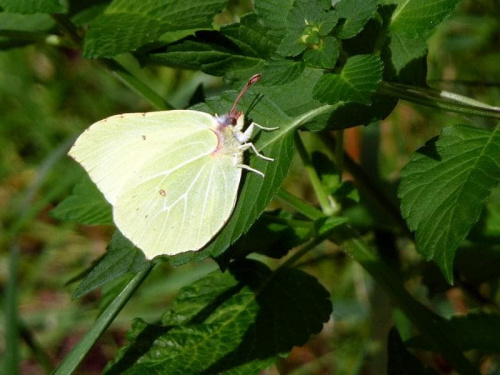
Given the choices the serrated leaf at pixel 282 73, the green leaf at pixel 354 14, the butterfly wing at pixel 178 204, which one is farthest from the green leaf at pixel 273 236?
the green leaf at pixel 354 14

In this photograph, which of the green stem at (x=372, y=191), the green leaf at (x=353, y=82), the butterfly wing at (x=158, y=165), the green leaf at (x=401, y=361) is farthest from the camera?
the green stem at (x=372, y=191)

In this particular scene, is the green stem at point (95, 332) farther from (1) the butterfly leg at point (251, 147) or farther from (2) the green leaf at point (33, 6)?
(2) the green leaf at point (33, 6)

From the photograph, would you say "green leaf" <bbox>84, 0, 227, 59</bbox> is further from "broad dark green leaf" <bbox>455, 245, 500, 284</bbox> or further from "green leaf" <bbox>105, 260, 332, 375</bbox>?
"broad dark green leaf" <bbox>455, 245, 500, 284</bbox>

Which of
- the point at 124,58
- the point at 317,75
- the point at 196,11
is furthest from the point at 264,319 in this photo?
the point at 124,58

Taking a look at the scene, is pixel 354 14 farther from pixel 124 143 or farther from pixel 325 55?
pixel 124 143

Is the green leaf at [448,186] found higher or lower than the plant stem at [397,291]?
higher

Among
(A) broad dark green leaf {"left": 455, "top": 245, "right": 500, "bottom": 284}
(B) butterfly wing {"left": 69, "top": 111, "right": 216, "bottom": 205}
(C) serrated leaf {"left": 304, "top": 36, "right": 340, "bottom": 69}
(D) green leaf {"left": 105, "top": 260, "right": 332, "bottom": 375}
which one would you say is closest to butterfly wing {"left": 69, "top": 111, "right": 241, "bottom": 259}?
(B) butterfly wing {"left": 69, "top": 111, "right": 216, "bottom": 205}


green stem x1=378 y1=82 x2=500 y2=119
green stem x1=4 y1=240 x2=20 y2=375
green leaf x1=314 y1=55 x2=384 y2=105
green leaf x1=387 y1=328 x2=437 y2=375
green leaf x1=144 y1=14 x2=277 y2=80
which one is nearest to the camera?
green leaf x1=314 y1=55 x2=384 y2=105
